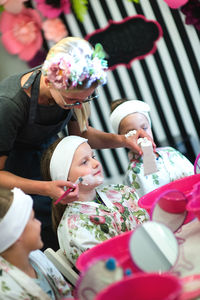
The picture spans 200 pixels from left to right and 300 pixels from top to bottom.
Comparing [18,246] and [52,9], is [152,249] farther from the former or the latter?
[52,9]

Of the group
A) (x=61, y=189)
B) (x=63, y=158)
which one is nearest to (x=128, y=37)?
(x=63, y=158)

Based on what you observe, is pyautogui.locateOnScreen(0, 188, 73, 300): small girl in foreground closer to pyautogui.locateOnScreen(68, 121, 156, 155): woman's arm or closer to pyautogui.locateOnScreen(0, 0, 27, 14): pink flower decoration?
pyautogui.locateOnScreen(68, 121, 156, 155): woman's arm

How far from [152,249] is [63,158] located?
0.89m

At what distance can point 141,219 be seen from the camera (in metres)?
2.29

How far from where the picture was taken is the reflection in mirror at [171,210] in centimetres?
153

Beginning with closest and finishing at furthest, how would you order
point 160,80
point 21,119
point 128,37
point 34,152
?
1. point 21,119
2. point 34,152
3. point 128,37
4. point 160,80

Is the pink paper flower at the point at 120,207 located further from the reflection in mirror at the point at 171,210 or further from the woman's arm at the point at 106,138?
the reflection in mirror at the point at 171,210

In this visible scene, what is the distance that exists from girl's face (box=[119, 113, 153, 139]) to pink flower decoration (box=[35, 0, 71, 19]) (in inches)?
47.9

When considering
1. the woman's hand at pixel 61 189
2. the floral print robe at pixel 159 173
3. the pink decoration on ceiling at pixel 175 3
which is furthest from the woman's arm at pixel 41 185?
the pink decoration on ceiling at pixel 175 3

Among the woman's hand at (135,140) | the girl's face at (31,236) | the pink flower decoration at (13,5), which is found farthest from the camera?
the pink flower decoration at (13,5)

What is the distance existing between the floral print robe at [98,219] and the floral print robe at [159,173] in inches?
16.4

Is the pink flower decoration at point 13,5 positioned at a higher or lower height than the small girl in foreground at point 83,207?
higher

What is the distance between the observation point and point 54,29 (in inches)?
139

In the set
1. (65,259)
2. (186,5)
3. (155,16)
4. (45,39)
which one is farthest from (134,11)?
(65,259)
